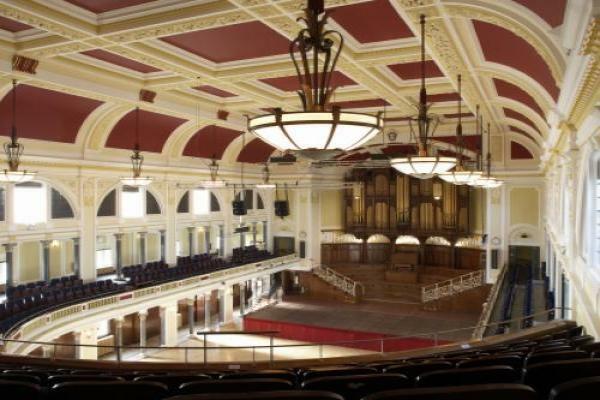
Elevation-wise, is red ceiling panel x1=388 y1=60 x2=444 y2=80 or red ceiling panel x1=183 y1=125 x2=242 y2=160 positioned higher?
red ceiling panel x1=388 y1=60 x2=444 y2=80

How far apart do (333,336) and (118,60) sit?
1351 centimetres

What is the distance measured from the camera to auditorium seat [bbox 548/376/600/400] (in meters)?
1.97

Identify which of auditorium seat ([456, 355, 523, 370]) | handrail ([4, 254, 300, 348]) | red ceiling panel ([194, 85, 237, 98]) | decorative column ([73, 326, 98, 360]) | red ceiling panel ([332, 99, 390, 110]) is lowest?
decorative column ([73, 326, 98, 360])

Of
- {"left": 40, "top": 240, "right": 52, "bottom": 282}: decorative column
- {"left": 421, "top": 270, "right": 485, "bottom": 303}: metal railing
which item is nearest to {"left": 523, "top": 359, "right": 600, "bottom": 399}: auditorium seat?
{"left": 40, "top": 240, "right": 52, "bottom": 282}: decorative column

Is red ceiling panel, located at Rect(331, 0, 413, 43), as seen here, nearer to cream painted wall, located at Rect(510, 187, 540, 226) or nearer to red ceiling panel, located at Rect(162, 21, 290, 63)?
red ceiling panel, located at Rect(162, 21, 290, 63)

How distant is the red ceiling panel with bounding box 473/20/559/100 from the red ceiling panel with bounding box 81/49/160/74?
764 centimetres

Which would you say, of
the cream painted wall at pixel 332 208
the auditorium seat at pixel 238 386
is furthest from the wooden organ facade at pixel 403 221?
the auditorium seat at pixel 238 386

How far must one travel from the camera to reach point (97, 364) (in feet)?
20.9

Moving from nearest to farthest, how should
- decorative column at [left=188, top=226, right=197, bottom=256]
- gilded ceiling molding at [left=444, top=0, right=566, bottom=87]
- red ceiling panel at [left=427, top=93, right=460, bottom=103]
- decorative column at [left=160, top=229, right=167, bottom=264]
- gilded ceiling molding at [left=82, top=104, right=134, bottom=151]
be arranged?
gilded ceiling molding at [left=444, top=0, right=566, bottom=87] < red ceiling panel at [left=427, top=93, right=460, bottom=103] < gilded ceiling molding at [left=82, top=104, right=134, bottom=151] < decorative column at [left=160, top=229, right=167, bottom=264] < decorative column at [left=188, top=226, right=197, bottom=256]

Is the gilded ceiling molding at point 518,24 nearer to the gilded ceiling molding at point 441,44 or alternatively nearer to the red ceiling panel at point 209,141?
the gilded ceiling molding at point 441,44

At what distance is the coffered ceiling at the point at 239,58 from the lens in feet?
24.5

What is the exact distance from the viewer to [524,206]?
20734 millimetres

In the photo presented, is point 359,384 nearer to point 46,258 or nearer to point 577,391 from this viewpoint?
A: point 577,391

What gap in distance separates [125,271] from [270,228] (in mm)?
10440
